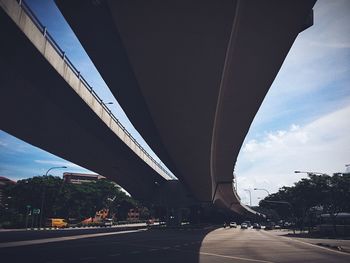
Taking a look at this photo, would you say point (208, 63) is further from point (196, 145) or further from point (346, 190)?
point (346, 190)

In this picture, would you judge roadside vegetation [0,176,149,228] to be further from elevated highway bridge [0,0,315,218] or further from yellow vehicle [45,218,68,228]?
elevated highway bridge [0,0,315,218]

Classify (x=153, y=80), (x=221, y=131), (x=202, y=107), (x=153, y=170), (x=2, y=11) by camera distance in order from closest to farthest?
(x=2, y=11), (x=153, y=80), (x=202, y=107), (x=221, y=131), (x=153, y=170)

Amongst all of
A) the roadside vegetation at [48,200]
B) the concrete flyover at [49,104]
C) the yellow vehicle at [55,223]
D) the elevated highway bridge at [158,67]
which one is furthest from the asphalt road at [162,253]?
the yellow vehicle at [55,223]

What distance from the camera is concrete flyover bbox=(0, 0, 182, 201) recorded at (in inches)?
432

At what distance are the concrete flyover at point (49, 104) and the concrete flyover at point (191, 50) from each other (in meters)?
2.03

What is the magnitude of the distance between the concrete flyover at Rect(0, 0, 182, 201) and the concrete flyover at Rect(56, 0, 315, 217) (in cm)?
203

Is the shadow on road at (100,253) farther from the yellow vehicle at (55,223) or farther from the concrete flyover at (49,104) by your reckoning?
the yellow vehicle at (55,223)

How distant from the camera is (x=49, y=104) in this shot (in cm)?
1681

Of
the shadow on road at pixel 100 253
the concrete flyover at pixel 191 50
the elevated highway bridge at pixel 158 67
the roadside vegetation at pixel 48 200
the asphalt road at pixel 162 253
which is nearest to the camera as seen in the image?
the concrete flyover at pixel 191 50

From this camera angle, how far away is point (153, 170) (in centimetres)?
4078

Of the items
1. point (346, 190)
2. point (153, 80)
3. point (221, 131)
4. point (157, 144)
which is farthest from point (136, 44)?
point (346, 190)

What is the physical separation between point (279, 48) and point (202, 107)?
16.7ft

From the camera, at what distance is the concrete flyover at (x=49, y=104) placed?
10977mm

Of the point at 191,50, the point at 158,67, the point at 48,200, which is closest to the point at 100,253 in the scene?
the point at 158,67
